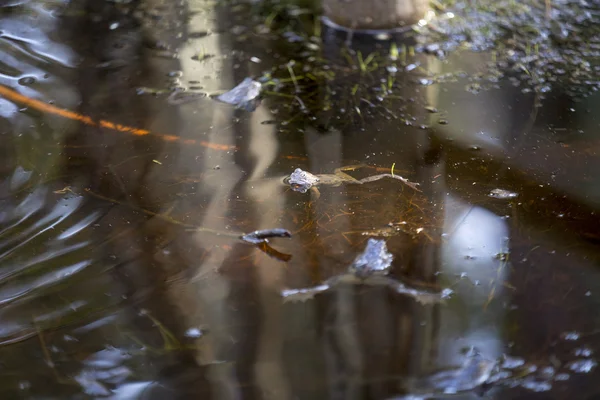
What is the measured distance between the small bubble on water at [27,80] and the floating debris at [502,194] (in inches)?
72.9

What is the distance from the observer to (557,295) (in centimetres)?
145

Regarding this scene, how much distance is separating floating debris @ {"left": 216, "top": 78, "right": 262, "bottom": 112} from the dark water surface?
0.05m

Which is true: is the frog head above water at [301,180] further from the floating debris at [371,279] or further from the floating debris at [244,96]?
the floating debris at [244,96]

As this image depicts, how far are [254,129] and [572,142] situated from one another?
1082 mm

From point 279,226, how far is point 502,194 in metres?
0.67

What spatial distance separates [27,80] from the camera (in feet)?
7.97

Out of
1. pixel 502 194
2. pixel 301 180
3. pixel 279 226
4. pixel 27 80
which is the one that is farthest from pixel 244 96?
pixel 502 194

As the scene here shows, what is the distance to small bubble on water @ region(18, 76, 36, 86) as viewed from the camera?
2.41 m

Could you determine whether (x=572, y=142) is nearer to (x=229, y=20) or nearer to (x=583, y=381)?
(x=583, y=381)

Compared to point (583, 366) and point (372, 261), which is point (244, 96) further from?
point (583, 366)

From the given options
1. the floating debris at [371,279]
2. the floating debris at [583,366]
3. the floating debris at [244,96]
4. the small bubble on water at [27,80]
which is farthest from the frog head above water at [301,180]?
the small bubble on water at [27,80]

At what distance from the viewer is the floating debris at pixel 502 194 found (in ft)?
5.71

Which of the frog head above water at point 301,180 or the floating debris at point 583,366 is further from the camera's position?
the frog head above water at point 301,180

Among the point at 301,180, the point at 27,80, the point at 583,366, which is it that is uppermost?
the point at 27,80
